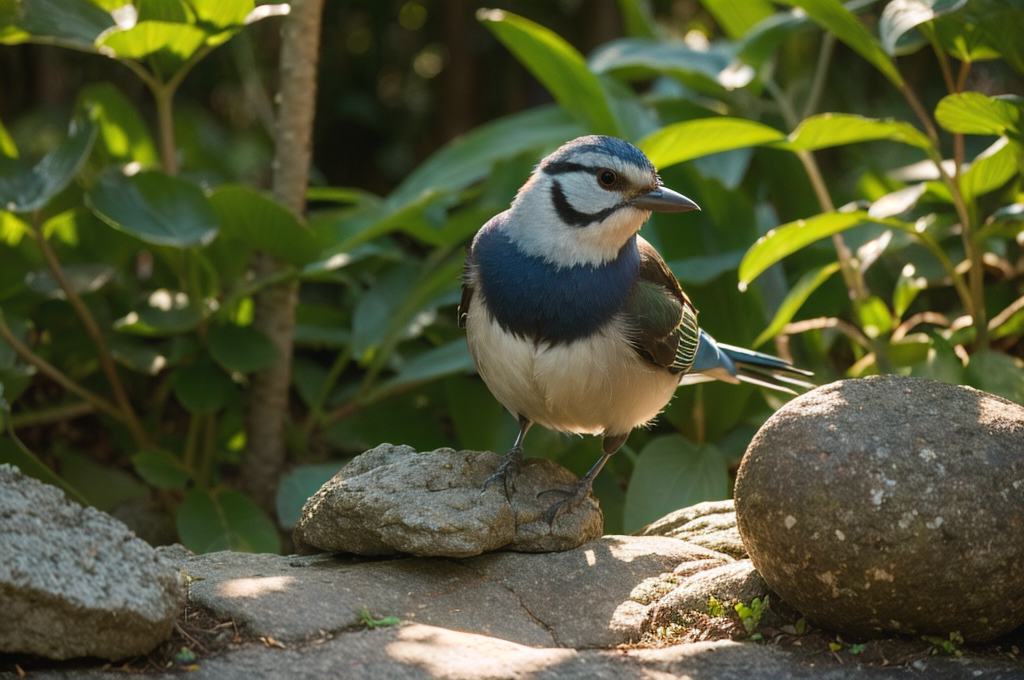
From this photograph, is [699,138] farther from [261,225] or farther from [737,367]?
[261,225]

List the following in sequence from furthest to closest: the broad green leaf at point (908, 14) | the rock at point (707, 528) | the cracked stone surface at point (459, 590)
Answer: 1. the broad green leaf at point (908, 14)
2. the rock at point (707, 528)
3. the cracked stone surface at point (459, 590)

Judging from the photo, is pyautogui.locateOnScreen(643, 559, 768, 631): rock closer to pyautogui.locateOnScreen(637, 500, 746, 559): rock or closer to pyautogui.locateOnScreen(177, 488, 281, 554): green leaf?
pyautogui.locateOnScreen(637, 500, 746, 559): rock

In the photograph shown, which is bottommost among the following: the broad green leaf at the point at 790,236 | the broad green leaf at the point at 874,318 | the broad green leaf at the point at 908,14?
the broad green leaf at the point at 874,318

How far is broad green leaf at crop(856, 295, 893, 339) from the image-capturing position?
549cm

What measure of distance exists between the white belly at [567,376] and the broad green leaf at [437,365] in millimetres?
1471

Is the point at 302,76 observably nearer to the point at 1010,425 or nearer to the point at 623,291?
the point at 623,291

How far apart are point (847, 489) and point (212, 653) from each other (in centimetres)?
184

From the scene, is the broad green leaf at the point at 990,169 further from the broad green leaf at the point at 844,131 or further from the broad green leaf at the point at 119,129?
the broad green leaf at the point at 119,129

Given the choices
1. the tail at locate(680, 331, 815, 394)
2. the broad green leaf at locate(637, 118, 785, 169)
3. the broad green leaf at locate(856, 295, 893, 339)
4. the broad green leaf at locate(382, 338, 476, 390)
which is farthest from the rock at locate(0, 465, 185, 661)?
the broad green leaf at locate(856, 295, 893, 339)

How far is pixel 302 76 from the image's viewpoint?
18.5 feet

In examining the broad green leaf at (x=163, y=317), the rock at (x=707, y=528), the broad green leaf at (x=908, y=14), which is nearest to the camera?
the rock at (x=707, y=528)

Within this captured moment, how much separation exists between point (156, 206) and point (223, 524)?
1684mm

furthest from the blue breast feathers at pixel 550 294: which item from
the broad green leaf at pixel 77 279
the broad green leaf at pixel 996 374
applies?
the broad green leaf at pixel 77 279

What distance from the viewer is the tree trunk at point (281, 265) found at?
221 inches
